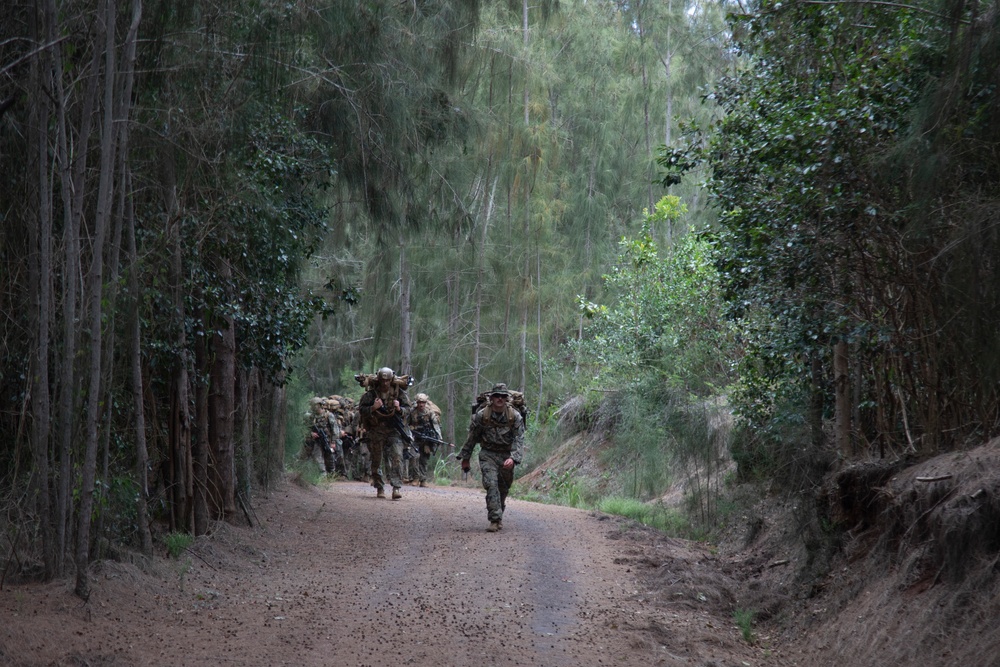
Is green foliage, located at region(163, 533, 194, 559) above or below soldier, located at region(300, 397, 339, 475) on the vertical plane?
below

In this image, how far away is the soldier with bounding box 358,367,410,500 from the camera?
17.3m

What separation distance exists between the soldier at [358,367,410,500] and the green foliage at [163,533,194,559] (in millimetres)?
7282

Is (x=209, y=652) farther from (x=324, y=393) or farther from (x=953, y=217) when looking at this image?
(x=324, y=393)

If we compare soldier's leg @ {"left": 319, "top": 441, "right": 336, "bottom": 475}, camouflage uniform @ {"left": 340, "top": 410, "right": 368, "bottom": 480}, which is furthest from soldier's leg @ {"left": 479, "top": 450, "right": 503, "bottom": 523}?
camouflage uniform @ {"left": 340, "top": 410, "right": 368, "bottom": 480}

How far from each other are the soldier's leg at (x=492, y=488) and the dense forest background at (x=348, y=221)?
285 cm

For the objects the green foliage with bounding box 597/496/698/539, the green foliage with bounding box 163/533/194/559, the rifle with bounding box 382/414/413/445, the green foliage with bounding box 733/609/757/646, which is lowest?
the green foliage with bounding box 733/609/757/646

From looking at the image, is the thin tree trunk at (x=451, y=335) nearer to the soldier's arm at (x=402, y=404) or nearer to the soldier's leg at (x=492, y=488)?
the soldier's arm at (x=402, y=404)

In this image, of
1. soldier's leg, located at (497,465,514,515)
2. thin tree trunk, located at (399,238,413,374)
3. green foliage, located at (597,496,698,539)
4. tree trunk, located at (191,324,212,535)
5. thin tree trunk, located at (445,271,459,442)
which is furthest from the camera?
thin tree trunk, located at (445,271,459,442)

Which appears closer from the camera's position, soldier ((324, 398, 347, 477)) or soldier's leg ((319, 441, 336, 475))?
soldier's leg ((319, 441, 336, 475))

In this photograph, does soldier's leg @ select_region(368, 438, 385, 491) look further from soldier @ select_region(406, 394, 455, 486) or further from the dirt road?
soldier @ select_region(406, 394, 455, 486)

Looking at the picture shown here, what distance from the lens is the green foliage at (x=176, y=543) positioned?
9.64 m

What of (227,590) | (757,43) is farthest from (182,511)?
(757,43)

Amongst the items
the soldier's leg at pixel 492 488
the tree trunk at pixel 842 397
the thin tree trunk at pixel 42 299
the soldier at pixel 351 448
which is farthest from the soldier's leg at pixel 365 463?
the thin tree trunk at pixel 42 299

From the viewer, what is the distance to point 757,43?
32.7 feet
